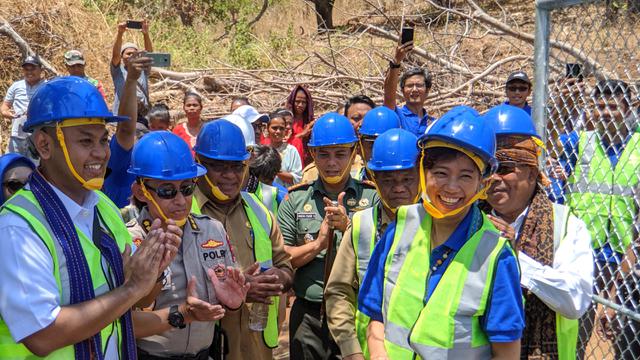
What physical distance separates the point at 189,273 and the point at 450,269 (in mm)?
1356

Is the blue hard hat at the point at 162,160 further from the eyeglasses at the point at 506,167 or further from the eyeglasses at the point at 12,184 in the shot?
the eyeglasses at the point at 506,167

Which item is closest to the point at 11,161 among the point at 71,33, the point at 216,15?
the point at 71,33

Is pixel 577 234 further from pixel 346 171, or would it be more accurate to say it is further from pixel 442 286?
pixel 346 171

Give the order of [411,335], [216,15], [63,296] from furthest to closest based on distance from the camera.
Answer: [216,15] < [411,335] < [63,296]

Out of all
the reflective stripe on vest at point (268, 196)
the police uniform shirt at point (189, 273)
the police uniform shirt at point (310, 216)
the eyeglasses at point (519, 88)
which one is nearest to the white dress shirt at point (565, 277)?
the police uniform shirt at point (189, 273)

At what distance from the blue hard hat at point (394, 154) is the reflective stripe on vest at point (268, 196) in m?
1.17

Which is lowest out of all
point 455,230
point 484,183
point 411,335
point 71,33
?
point 411,335

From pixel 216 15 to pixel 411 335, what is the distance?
16993mm

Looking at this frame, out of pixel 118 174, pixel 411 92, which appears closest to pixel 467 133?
pixel 118 174

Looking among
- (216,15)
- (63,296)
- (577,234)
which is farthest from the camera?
(216,15)

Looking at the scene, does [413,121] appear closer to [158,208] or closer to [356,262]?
[356,262]

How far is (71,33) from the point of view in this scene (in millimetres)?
14008

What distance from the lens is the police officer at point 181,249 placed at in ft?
11.2

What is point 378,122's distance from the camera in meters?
5.33
